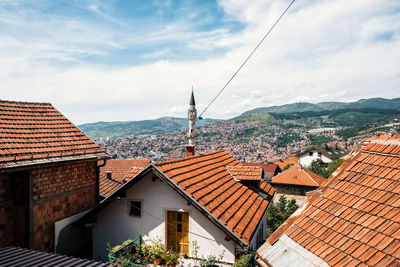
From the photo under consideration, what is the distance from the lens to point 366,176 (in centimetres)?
501

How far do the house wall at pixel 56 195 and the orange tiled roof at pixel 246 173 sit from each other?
7.05 m

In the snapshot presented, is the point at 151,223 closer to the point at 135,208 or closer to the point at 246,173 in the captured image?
the point at 135,208

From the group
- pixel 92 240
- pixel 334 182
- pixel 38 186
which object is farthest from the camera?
pixel 92 240

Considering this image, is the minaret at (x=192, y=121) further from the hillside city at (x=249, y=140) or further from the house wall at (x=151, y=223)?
the hillside city at (x=249, y=140)

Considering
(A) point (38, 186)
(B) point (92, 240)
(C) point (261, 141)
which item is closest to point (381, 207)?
(A) point (38, 186)

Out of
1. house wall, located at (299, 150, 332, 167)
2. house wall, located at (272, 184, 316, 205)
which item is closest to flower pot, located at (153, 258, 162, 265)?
house wall, located at (272, 184, 316, 205)

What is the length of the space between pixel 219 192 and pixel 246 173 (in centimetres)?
337

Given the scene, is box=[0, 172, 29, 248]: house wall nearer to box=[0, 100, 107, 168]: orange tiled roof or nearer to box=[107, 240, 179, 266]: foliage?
box=[0, 100, 107, 168]: orange tiled roof

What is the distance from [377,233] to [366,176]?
1.49 m

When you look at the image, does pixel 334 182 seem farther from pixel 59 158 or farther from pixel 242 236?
pixel 59 158

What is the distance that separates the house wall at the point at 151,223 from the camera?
9.05m

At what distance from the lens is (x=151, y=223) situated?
10.0 metres

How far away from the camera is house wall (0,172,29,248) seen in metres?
8.66

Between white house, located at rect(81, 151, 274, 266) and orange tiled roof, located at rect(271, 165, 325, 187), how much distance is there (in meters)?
30.7
